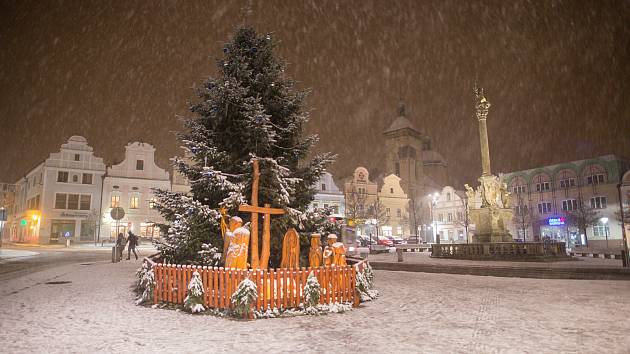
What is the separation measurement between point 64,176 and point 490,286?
53.4 meters

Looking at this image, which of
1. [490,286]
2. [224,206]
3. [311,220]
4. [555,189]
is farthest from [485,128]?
[555,189]

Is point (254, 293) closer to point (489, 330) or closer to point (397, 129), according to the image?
point (489, 330)

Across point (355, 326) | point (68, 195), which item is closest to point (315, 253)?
point (355, 326)

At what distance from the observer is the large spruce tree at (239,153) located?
39.8 ft

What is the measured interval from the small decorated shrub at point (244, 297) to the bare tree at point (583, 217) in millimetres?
55642

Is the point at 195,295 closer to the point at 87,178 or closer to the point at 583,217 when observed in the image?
the point at 87,178

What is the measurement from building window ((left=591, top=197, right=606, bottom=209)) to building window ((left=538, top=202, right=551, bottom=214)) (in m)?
6.16

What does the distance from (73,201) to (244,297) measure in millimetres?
51980

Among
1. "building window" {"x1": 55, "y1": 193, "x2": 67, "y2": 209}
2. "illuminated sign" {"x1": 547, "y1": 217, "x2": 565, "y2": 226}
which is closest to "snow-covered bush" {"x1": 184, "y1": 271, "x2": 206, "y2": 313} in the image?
"building window" {"x1": 55, "y1": 193, "x2": 67, "y2": 209}

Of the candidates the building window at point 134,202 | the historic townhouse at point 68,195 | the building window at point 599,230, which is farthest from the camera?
the building window at point 599,230

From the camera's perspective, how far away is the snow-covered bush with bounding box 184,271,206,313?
9.48m

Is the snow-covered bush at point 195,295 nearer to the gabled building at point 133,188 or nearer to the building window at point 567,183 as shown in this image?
the gabled building at point 133,188

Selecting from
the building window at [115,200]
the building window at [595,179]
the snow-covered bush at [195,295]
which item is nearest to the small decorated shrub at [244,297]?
the snow-covered bush at [195,295]

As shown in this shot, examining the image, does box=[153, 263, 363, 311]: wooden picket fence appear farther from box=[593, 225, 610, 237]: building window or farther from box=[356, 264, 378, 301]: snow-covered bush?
box=[593, 225, 610, 237]: building window
